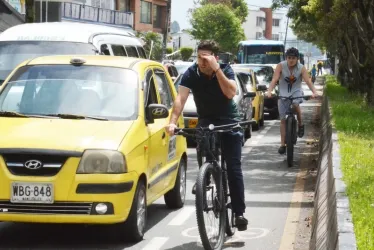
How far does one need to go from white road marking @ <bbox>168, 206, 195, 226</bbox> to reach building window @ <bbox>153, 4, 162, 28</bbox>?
238 ft

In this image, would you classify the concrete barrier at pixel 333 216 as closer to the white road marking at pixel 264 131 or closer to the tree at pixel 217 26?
the white road marking at pixel 264 131

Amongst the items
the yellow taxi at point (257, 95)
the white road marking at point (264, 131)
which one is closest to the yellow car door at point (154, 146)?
the yellow taxi at point (257, 95)

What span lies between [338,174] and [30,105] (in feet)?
9.98

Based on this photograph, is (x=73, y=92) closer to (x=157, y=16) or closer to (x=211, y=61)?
(x=211, y=61)

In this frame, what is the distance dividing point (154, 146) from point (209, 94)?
1087mm

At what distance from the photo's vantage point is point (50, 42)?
16141mm

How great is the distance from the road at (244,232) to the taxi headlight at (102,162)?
→ 788 mm

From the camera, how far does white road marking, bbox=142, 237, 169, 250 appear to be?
336 inches

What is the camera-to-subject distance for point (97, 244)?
863cm

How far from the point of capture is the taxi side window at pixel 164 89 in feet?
34.2

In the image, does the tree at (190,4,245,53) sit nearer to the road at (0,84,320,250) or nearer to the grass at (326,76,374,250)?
the grass at (326,76,374,250)

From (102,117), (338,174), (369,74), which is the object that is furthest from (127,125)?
(369,74)

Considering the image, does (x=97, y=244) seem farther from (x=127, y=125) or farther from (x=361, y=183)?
(x=361, y=183)

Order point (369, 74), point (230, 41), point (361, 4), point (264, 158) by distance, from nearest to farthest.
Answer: point (264, 158)
point (361, 4)
point (369, 74)
point (230, 41)
